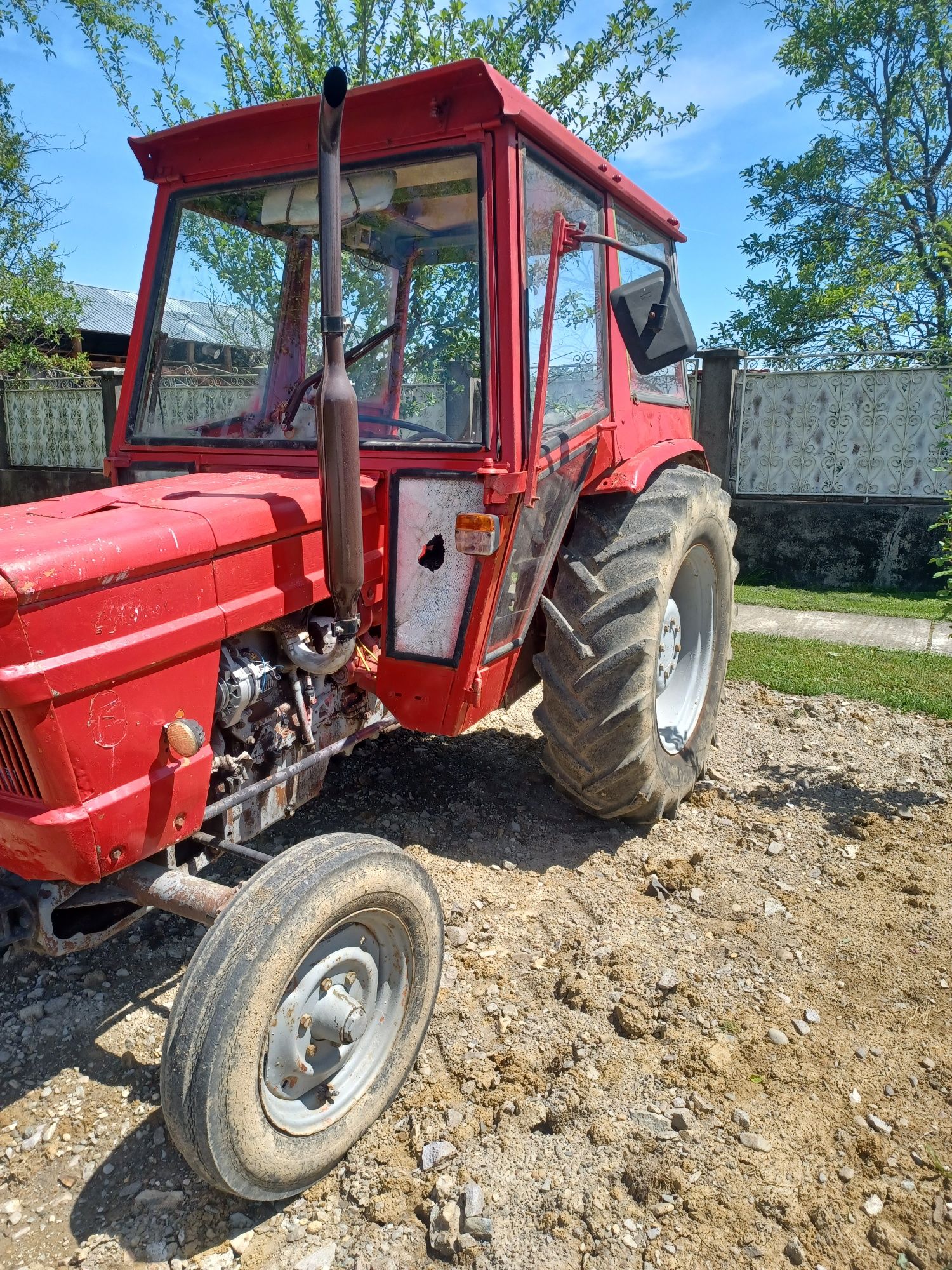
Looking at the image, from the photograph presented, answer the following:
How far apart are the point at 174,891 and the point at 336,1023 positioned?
1.55 feet

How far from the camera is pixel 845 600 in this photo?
8.32 metres

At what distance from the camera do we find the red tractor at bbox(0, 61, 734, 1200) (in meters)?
1.92

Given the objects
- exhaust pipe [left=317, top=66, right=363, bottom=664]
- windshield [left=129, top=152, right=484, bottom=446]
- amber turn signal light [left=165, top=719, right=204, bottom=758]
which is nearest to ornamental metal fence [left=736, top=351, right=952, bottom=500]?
windshield [left=129, top=152, right=484, bottom=446]

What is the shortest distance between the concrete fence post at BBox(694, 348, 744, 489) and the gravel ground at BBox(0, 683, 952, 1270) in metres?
6.51

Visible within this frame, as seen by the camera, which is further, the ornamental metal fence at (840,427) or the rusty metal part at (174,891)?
the ornamental metal fence at (840,427)

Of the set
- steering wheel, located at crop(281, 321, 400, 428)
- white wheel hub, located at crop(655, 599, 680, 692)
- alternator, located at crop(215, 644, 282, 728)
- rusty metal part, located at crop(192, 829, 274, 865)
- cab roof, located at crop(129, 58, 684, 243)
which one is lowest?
rusty metal part, located at crop(192, 829, 274, 865)

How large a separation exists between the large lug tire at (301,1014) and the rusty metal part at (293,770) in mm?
402

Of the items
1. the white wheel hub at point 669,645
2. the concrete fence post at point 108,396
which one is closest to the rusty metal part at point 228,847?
the white wheel hub at point 669,645

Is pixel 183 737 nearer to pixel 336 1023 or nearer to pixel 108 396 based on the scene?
pixel 336 1023

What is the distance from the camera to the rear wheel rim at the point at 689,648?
389cm

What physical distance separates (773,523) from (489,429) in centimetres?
747

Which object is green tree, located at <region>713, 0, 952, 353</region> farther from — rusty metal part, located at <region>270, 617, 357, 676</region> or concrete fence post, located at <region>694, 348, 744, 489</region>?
rusty metal part, located at <region>270, 617, 357, 676</region>

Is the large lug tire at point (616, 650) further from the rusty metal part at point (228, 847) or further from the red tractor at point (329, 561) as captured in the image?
the rusty metal part at point (228, 847)

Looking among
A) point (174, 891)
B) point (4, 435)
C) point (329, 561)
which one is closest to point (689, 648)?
point (329, 561)
